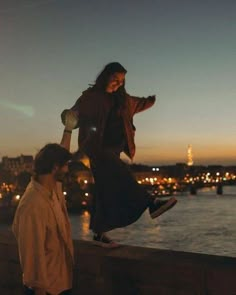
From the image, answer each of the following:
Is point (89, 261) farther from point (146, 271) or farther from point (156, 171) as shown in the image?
point (156, 171)

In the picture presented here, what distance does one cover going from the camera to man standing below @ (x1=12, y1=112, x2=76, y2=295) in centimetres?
270

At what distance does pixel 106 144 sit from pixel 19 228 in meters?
1.65

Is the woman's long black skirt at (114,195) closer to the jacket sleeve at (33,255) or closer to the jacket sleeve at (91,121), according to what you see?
the jacket sleeve at (91,121)

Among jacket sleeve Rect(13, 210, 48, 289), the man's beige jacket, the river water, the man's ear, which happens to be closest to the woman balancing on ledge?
the man's beige jacket

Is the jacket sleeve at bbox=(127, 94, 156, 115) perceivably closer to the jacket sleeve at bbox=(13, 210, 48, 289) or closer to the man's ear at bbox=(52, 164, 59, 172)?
the man's ear at bbox=(52, 164, 59, 172)

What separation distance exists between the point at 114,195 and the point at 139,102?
82 cm

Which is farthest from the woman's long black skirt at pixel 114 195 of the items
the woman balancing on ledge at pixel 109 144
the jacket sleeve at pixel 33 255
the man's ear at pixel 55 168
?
the jacket sleeve at pixel 33 255

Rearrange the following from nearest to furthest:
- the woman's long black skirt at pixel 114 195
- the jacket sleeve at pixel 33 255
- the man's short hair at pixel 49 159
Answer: the jacket sleeve at pixel 33 255 < the man's short hair at pixel 49 159 < the woman's long black skirt at pixel 114 195

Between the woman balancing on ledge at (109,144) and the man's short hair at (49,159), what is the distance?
125 centimetres

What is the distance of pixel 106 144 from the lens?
4281mm

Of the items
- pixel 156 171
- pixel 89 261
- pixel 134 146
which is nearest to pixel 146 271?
pixel 89 261

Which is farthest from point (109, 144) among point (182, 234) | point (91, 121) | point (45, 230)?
point (182, 234)

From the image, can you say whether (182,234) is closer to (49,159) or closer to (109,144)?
(109,144)

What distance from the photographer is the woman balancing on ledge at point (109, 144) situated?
4148 millimetres
